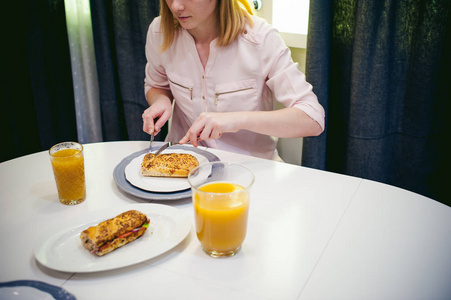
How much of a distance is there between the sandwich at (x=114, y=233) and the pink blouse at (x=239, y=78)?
29.4 inches

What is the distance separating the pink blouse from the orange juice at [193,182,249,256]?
0.67 m

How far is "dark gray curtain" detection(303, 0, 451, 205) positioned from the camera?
1522mm

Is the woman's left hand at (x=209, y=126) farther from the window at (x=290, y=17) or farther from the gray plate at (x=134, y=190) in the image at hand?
the window at (x=290, y=17)

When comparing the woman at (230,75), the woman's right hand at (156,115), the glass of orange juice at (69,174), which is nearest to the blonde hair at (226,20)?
the woman at (230,75)

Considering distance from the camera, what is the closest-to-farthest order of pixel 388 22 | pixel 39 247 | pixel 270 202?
pixel 39 247 < pixel 270 202 < pixel 388 22

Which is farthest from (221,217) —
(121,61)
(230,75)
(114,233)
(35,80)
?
(35,80)

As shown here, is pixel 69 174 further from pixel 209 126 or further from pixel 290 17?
pixel 290 17

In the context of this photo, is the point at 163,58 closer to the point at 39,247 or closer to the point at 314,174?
the point at 314,174

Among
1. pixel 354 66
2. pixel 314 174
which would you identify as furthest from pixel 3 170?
pixel 354 66

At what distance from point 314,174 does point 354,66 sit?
71 centimetres

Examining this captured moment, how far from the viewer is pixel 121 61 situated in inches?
89.6

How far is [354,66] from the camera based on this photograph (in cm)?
163

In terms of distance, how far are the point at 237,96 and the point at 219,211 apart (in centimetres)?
83

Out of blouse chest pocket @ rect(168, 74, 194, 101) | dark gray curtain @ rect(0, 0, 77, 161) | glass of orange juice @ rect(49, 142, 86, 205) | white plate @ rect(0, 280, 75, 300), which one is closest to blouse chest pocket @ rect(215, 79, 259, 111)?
blouse chest pocket @ rect(168, 74, 194, 101)
